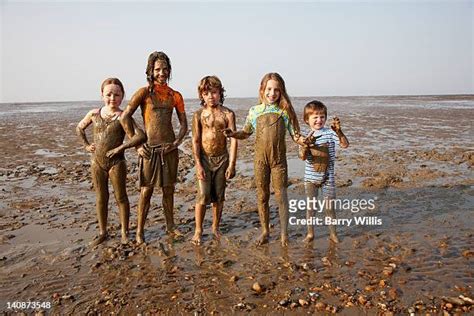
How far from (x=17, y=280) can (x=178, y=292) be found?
186 centimetres

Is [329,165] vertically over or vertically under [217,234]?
over

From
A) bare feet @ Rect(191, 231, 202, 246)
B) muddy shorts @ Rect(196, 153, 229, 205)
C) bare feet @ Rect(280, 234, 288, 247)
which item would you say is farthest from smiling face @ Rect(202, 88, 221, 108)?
bare feet @ Rect(280, 234, 288, 247)

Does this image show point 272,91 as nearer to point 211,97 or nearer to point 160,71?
point 211,97

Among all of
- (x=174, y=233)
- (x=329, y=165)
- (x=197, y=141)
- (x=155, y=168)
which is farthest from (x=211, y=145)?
(x=329, y=165)

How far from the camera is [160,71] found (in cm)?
469

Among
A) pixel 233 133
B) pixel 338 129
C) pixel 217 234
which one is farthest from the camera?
pixel 217 234

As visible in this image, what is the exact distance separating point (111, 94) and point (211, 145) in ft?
4.65

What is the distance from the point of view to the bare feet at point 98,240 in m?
4.90

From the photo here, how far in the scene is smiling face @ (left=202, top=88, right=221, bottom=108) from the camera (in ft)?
15.6

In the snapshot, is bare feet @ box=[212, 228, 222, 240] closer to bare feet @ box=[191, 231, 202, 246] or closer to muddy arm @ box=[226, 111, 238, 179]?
bare feet @ box=[191, 231, 202, 246]

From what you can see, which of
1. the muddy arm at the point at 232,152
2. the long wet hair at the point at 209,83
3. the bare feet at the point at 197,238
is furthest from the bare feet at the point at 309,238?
the long wet hair at the point at 209,83

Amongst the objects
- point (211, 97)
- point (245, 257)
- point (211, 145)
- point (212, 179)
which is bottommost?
point (245, 257)

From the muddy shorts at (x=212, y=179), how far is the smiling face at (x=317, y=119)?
119cm

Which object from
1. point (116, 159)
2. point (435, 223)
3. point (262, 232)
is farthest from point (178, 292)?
point (435, 223)
